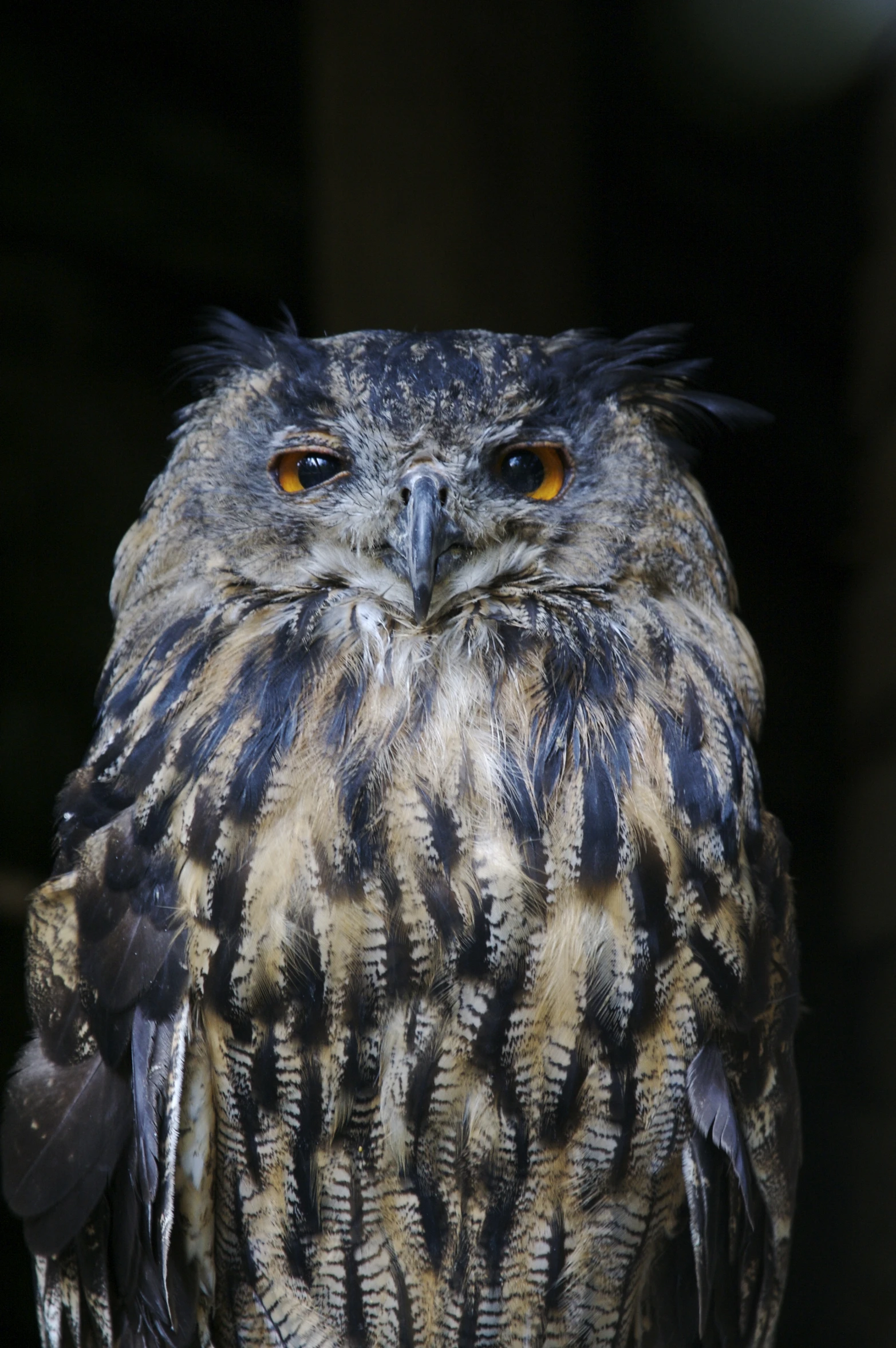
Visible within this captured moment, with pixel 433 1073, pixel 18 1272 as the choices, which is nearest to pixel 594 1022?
pixel 433 1073

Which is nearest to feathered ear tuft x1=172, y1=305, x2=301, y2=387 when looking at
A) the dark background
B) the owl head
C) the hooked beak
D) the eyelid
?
the owl head

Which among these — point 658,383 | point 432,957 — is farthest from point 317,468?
point 432,957

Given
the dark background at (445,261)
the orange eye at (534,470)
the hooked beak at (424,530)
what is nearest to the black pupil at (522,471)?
the orange eye at (534,470)

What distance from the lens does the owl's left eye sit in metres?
1.32

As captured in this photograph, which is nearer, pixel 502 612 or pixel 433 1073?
pixel 433 1073

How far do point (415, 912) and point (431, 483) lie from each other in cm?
43

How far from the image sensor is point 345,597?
1.28 meters

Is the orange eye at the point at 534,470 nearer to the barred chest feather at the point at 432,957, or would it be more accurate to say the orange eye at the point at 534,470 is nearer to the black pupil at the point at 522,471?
the black pupil at the point at 522,471

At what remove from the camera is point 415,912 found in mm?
1150

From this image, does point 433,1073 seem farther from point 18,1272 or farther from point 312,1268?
point 18,1272

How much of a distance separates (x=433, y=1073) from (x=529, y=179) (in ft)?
4.76

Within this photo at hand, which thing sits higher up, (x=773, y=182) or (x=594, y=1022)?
(x=773, y=182)

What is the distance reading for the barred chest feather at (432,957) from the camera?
3.81 feet

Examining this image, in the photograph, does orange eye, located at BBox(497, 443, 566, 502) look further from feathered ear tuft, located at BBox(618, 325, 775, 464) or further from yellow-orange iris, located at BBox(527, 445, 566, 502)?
feathered ear tuft, located at BBox(618, 325, 775, 464)
